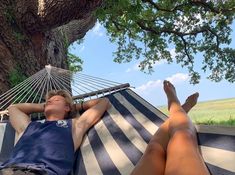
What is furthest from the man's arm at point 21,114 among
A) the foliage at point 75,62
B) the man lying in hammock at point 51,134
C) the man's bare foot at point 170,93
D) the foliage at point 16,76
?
the foliage at point 75,62

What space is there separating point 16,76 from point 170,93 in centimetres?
209

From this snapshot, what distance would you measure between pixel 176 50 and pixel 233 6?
177 centimetres

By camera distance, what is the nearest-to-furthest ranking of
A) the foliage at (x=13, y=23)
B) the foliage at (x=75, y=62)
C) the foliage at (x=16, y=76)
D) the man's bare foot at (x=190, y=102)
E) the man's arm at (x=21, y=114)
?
the man's bare foot at (x=190, y=102) < the man's arm at (x=21, y=114) < the foliage at (x=16, y=76) < the foliage at (x=13, y=23) < the foliage at (x=75, y=62)

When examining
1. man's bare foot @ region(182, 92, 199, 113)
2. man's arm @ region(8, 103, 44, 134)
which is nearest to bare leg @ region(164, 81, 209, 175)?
man's bare foot @ region(182, 92, 199, 113)

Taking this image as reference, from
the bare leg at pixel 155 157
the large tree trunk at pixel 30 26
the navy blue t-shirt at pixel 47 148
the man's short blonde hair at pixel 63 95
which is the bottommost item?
the navy blue t-shirt at pixel 47 148

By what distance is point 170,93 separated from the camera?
197 cm

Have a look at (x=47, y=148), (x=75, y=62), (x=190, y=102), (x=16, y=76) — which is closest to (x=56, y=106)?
(x=47, y=148)

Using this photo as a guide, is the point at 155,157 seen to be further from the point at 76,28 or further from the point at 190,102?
the point at 76,28

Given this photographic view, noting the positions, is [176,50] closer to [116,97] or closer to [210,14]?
[210,14]

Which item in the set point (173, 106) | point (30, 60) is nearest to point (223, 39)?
point (30, 60)

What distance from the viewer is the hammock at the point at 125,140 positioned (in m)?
1.36

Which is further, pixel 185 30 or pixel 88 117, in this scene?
pixel 185 30

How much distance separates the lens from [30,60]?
382 centimetres

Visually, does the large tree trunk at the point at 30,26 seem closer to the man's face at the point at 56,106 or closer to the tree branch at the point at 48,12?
the tree branch at the point at 48,12
